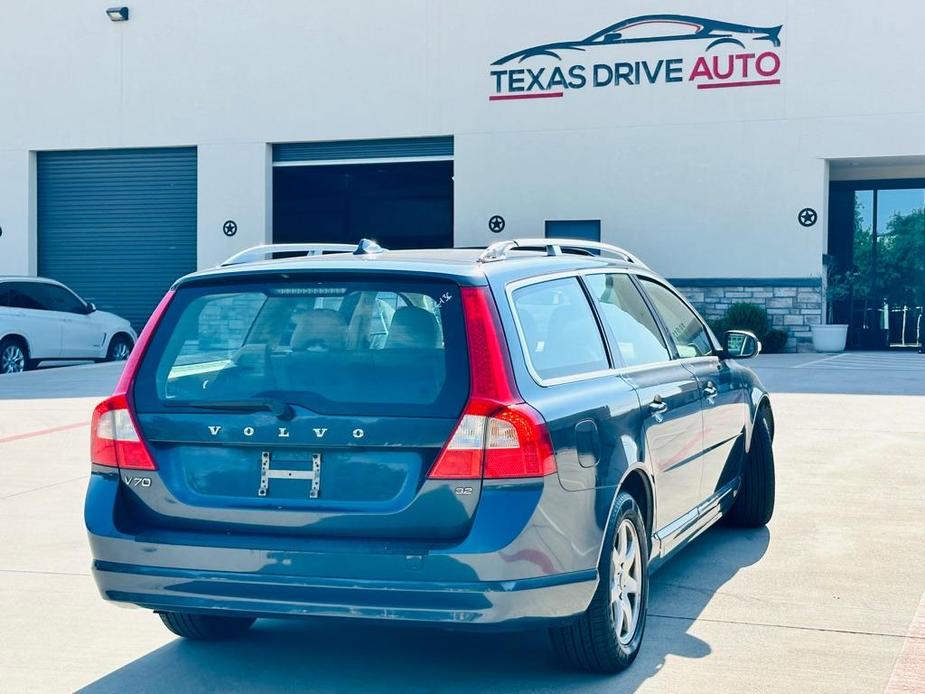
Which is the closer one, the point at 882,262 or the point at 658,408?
the point at 658,408

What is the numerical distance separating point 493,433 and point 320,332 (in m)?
0.80

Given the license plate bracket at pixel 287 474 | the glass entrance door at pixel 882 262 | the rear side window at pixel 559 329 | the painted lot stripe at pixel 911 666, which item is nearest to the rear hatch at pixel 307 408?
the license plate bracket at pixel 287 474

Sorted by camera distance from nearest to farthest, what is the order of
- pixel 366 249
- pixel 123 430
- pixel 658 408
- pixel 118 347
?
1. pixel 123 430
2. pixel 366 249
3. pixel 658 408
4. pixel 118 347

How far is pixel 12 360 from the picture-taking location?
20.1 metres

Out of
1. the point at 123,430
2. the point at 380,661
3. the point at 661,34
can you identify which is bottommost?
the point at 380,661

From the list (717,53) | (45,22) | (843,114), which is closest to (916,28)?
(843,114)

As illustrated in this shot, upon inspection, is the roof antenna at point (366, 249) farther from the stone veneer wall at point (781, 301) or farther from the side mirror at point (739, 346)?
the stone veneer wall at point (781, 301)

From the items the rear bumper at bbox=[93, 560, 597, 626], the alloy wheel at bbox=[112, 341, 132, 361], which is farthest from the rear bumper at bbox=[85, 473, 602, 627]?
the alloy wheel at bbox=[112, 341, 132, 361]

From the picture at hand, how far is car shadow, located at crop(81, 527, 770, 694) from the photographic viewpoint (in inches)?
193

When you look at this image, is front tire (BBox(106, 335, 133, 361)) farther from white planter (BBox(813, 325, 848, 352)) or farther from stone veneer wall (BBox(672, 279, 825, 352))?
white planter (BBox(813, 325, 848, 352))

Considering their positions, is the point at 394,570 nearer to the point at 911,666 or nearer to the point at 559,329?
the point at 559,329

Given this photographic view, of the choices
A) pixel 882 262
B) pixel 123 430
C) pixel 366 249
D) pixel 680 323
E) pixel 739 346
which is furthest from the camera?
pixel 882 262

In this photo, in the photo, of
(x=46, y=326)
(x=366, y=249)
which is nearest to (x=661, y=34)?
(x=46, y=326)

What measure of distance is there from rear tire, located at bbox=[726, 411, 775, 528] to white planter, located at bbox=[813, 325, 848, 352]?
1719cm
